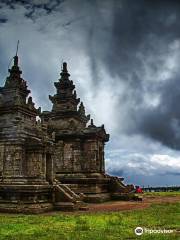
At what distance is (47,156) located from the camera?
27625 millimetres

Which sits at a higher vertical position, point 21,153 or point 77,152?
point 77,152

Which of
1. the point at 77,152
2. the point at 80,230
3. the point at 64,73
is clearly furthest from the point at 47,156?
the point at 64,73

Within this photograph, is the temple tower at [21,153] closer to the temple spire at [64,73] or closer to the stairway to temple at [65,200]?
the stairway to temple at [65,200]

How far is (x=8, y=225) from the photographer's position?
15547 mm

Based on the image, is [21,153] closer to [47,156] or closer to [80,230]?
[47,156]

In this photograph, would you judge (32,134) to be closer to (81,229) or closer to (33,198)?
(33,198)

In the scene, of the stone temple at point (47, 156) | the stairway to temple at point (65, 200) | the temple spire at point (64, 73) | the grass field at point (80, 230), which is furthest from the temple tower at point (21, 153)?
the temple spire at point (64, 73)

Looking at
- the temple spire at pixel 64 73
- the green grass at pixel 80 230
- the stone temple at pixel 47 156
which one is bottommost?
the green grass at pixel 80 230

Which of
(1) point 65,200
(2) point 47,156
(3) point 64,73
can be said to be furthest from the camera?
(3) point 64,73

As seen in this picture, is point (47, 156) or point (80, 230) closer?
point (80, 230)

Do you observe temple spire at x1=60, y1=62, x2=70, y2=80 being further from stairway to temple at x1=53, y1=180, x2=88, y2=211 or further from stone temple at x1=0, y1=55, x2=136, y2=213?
stairway to temple at x1=53, y1=180, x2=88, y2=211

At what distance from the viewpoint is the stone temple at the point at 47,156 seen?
2397 cm

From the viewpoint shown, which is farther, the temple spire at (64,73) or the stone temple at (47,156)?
the temple spire at (64,73)

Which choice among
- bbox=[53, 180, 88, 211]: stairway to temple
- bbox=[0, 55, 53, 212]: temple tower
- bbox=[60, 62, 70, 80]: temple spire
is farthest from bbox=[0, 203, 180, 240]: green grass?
bbox=[60, 62, 70, 80]: temple spire
